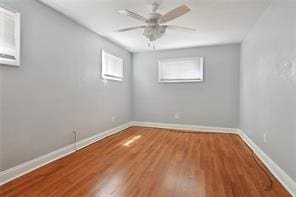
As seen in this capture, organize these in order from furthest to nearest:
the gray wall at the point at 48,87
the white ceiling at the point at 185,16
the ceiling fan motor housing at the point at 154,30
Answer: the ceiling fan motor housing at the point at 154,30 → the white ceiling at the point at 185,16 → the gray wall at the point at 48,87

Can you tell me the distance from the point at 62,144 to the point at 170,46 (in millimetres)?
3506

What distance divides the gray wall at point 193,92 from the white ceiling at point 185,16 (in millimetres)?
638

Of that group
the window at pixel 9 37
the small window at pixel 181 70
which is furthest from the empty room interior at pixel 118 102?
the small window at pixel 181 70

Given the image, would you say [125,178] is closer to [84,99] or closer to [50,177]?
[50,177]

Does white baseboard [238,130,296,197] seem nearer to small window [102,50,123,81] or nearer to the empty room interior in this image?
the empty room interior

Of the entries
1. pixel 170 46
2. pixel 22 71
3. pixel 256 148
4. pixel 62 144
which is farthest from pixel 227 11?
pixel 62 144

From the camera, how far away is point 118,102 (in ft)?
14.8

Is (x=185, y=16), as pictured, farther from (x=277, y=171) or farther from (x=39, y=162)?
(x=39, y=162)

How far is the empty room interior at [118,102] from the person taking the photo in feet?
6.12

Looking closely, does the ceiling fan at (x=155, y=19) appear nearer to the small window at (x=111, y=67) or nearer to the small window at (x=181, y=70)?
the small window at (x=111, y=67)

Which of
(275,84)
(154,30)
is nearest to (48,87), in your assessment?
(154,30)

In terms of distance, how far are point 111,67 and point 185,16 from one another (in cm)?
219

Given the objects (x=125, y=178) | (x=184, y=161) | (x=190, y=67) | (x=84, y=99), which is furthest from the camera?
(x=190, y=67)

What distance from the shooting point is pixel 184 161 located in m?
2.54
